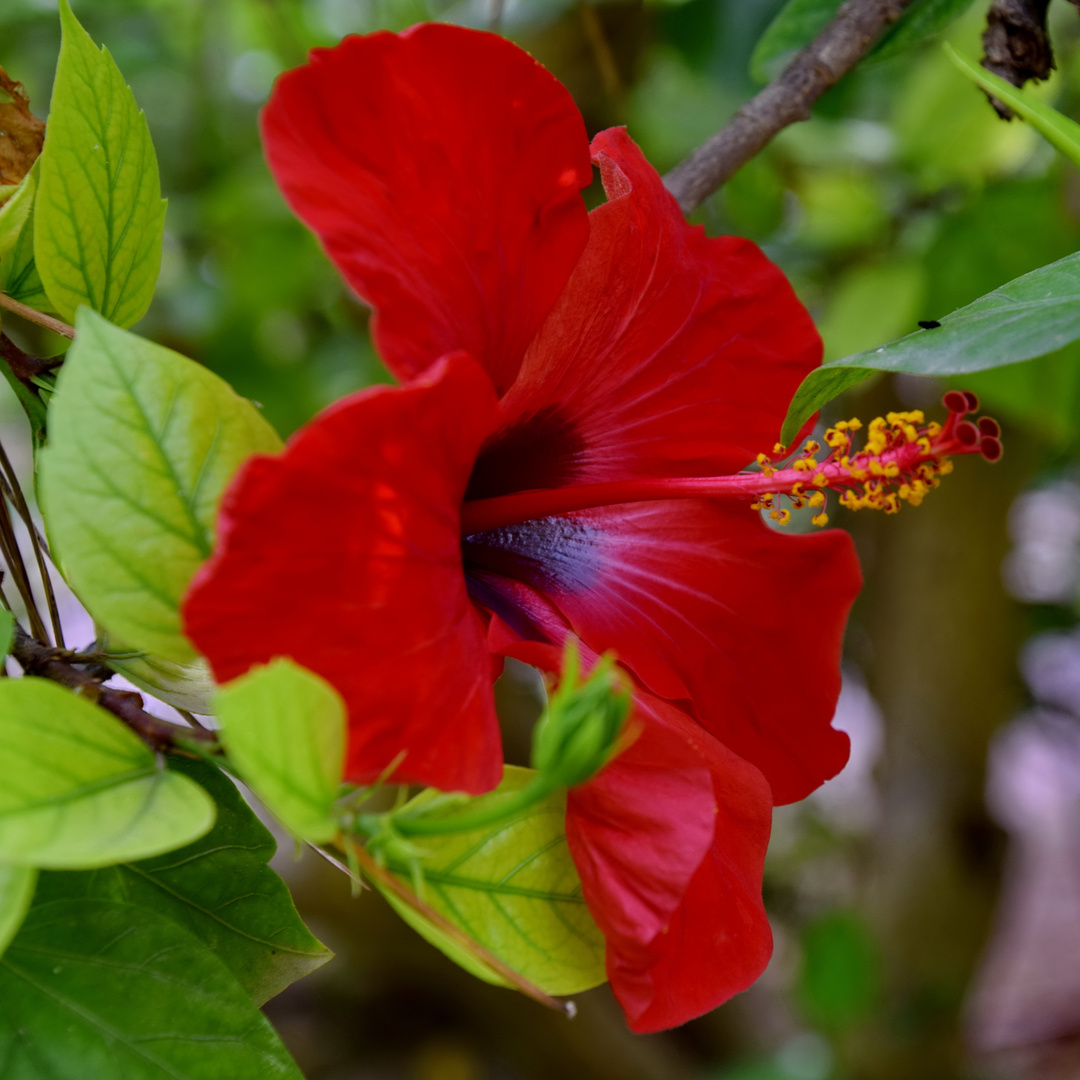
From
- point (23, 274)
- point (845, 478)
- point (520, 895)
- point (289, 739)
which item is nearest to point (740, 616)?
point (845, 478)

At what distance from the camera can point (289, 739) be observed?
1.10 ft

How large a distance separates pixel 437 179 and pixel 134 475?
0.60ft

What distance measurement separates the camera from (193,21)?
1.80 meters

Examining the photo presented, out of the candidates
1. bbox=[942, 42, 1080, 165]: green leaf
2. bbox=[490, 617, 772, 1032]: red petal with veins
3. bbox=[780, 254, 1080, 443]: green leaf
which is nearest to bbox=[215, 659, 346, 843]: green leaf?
bbox=[490, 617, 772, 1032]: red petal with veins

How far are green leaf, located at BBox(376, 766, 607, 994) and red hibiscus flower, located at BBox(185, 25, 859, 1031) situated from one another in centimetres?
2

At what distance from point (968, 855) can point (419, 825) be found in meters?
1.73

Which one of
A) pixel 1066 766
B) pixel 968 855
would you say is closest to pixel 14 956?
pixel 968 855

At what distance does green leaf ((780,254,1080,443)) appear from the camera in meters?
0.39

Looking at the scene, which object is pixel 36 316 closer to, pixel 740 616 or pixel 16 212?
pixel 16 212

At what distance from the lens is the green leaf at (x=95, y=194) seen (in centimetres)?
47

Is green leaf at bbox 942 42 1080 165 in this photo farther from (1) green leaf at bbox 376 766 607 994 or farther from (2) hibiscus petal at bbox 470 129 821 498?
(1) green leaf at bbox 376 766 607 994

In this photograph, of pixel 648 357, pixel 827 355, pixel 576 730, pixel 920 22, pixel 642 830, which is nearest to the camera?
pixel 576 730

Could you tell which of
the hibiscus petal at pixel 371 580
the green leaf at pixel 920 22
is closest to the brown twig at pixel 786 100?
the green leaf at pixel 920 22

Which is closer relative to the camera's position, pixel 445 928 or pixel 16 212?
pixel 445 928
